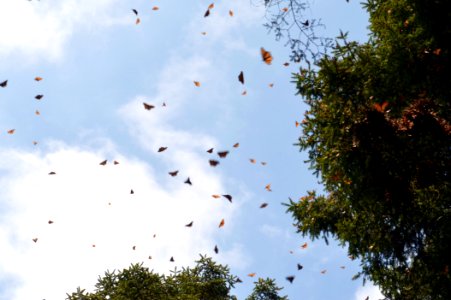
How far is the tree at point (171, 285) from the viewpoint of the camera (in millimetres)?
17984

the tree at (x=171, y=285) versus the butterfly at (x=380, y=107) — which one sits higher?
the tree at (x=171, y=285)

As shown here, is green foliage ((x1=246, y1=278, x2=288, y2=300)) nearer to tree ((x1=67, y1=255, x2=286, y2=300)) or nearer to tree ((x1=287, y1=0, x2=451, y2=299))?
tree ((x1=67, y1=255, x2=286, y2=300))

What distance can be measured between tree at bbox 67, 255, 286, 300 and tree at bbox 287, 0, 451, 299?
961 cm

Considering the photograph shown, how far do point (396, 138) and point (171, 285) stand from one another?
13.3 meters

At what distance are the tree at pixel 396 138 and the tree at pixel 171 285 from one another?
9.61 meters

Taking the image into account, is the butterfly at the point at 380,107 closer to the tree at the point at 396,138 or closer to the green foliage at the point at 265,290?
the tree at the point at 396,138

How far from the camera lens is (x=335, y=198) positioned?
1215cm

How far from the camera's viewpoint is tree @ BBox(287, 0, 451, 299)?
949cm

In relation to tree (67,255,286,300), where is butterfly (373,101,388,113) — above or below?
below

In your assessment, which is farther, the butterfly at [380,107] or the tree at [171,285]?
the tree at [171,285]

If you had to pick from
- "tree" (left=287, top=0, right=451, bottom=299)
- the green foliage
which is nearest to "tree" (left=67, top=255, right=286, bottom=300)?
the green foliage

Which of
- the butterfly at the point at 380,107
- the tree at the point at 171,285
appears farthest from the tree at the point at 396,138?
the tree at the point at 171,285

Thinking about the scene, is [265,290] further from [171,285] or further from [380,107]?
[380,107]

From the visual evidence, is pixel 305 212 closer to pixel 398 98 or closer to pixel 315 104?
pixel 315 104
